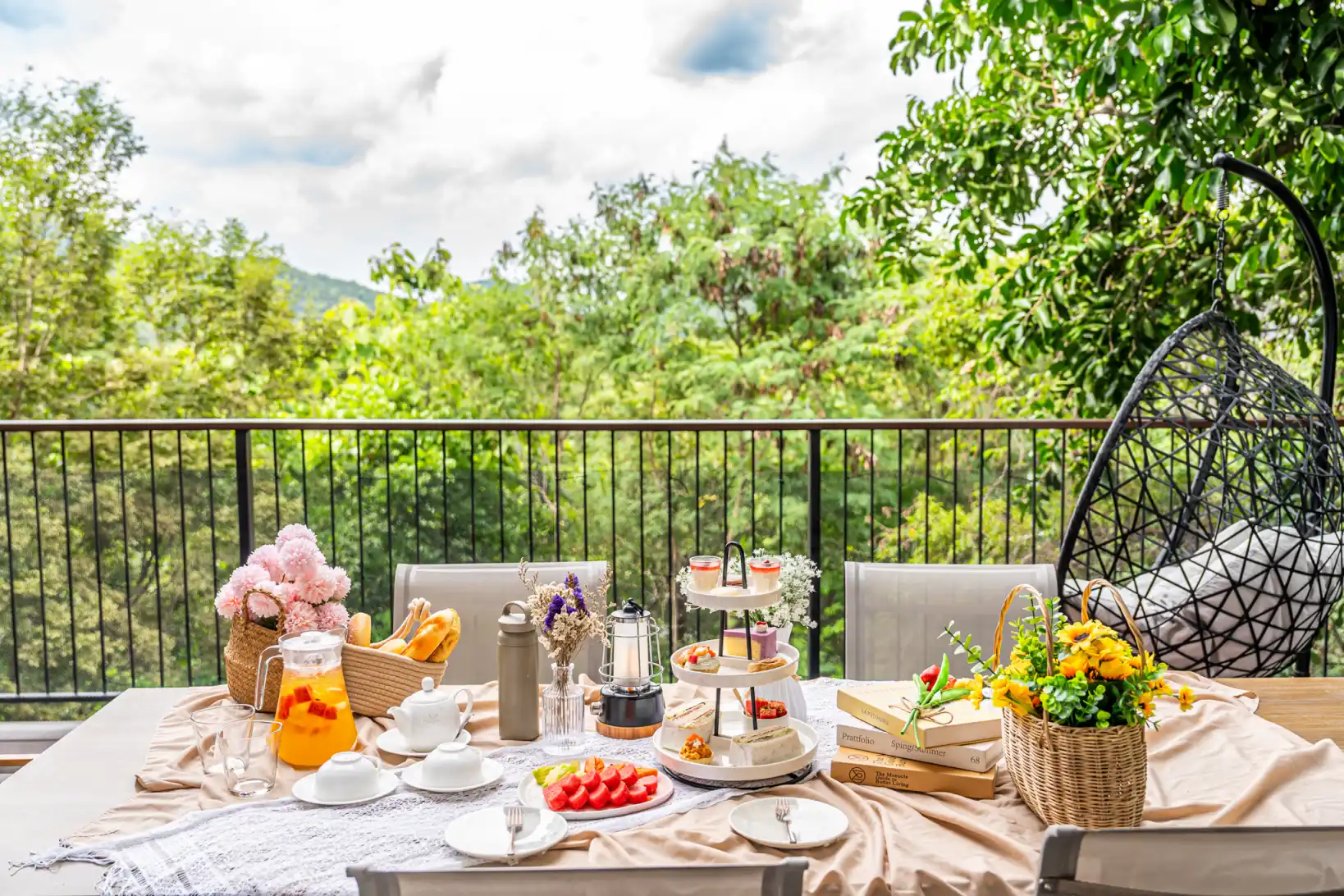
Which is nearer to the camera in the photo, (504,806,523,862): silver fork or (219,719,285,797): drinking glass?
(504,806,523,862): silver fork

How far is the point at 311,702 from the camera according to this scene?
1441 millimetres

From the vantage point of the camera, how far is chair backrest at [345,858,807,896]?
2.80ft

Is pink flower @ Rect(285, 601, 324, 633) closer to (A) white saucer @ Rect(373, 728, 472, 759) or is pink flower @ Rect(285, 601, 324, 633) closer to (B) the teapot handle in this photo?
(B) the teapot handle

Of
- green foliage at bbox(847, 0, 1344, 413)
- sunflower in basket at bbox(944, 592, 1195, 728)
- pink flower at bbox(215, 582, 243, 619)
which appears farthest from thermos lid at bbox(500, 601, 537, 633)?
green foliage at bbox(847, 0, 1344, 413)

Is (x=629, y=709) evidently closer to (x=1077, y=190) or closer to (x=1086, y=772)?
(x=1086, y=772)

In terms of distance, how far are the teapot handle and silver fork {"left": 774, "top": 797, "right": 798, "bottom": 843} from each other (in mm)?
760

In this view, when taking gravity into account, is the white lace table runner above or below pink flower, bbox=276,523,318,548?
below

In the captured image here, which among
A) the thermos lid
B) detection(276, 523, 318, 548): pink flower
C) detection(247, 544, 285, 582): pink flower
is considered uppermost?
detection(276, 523, 318, 548): pink flower

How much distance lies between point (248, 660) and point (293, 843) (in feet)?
1.61

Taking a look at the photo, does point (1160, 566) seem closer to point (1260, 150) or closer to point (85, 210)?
point (1260, 150)

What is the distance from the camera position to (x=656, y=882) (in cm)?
86

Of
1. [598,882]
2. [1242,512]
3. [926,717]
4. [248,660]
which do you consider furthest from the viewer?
[1242,512]

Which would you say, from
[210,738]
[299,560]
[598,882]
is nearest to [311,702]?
[210,738]

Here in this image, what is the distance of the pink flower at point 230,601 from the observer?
1.58 m
